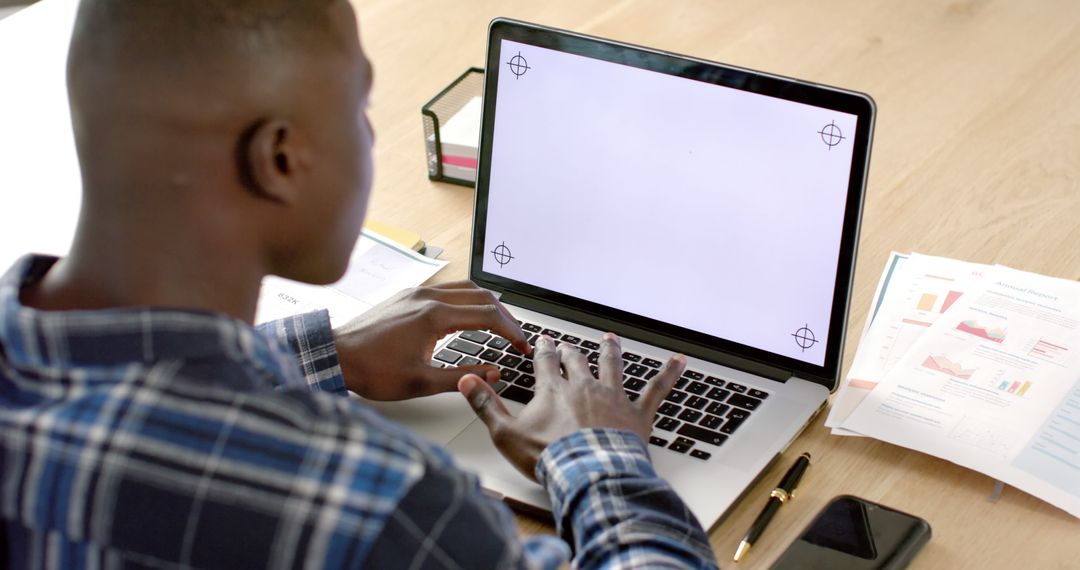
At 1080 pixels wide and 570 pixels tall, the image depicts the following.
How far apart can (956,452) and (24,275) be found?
78 centimetres

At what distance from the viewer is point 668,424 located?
1.10 meters

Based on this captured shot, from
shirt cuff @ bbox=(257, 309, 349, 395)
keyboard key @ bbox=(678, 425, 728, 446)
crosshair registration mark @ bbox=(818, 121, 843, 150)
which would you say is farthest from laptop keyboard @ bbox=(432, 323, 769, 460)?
crosshair registration mark @ bbox=(818, 121, 843, 150)

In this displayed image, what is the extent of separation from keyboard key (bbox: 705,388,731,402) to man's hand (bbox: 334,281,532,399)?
0.60ft

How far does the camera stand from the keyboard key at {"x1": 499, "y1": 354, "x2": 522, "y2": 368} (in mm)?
1192

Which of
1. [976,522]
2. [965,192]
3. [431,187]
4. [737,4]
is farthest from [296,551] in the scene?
[737,4]

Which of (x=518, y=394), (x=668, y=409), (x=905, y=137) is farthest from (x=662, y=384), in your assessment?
(x=905, y=137)

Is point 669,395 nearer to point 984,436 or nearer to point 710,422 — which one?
point 710,422

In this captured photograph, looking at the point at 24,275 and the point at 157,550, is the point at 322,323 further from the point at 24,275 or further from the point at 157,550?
the point at 157,550

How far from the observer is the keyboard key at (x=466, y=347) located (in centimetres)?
122

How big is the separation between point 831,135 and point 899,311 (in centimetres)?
27

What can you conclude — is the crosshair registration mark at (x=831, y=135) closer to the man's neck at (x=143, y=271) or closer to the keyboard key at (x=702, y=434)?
the keyboard key at (x=702, y=434)

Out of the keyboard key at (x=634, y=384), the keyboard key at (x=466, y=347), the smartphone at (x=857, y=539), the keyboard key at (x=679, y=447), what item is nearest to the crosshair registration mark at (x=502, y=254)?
the keyboard key at (x=466, y=347)

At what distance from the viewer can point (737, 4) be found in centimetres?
192

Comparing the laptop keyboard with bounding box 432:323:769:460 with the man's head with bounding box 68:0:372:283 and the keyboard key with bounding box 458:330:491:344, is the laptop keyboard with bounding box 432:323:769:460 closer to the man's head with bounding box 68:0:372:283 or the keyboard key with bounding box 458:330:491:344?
the keyboard key with bounding box 458:330:491:344
